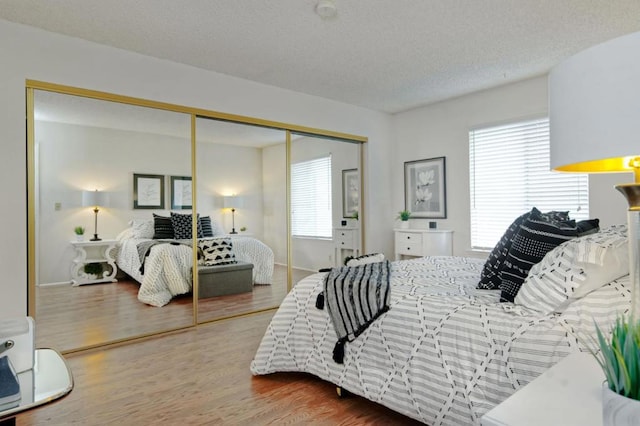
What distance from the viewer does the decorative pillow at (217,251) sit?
3.89m

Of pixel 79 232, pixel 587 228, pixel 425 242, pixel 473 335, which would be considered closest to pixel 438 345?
pixel 473 335

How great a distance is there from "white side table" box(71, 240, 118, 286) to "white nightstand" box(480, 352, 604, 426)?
332cm

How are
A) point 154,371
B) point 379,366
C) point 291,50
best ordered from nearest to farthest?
1. point 379,366
2. point 154,371
3. point 291,50

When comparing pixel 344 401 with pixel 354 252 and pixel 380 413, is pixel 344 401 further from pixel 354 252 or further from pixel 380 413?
pixel 354 252

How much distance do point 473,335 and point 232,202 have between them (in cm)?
293

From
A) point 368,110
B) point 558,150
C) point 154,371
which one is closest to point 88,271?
point 154,371

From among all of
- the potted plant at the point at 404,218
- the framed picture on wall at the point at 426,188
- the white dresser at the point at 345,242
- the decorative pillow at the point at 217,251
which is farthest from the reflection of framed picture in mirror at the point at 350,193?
the decorative pillow at the point at 217,251

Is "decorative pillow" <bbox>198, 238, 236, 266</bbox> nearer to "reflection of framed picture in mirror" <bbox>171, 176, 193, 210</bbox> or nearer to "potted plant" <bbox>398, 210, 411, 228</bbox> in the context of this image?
"reflection of framed picture in mirror" <bbox>171, 176, 193, 210</bbox>

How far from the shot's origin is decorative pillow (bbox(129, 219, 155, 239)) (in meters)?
3.43

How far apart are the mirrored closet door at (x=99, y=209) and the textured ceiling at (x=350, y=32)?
62cm

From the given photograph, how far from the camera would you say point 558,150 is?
882mm

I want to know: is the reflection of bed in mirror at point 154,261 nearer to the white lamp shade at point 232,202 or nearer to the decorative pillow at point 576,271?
the white lamp shade at point 232,202

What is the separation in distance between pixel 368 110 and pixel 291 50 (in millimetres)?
2163

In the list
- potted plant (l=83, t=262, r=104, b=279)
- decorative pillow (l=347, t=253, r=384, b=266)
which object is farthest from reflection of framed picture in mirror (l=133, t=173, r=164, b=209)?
decorative pillow (l=347, t=253, r=384, b=266)
